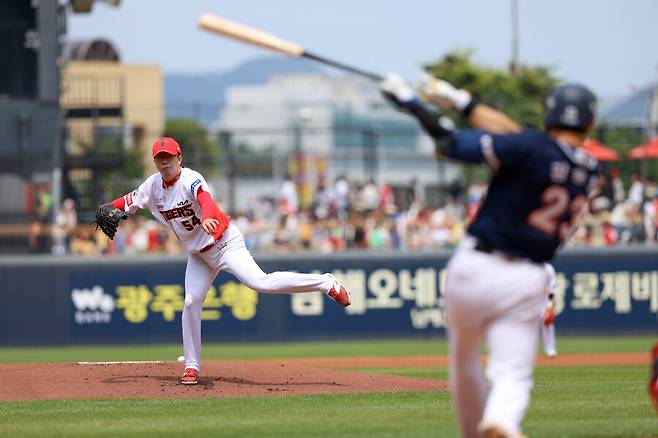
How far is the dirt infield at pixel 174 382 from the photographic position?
9.91 metres

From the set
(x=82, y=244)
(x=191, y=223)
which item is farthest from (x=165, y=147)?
(x=82, y=244)

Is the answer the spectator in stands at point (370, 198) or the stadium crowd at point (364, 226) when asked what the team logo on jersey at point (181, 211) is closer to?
the stadium crowd at point (364, 226)

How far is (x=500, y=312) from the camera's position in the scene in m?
5.58

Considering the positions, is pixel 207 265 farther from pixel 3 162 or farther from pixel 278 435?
pixel 3 162

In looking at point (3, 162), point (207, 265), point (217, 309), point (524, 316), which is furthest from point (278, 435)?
point (3, 162)

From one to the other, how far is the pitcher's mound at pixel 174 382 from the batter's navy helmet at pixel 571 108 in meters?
4.73

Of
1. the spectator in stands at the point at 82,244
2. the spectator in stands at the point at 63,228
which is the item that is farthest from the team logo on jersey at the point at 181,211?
the spectator in stands at the point at 82,244

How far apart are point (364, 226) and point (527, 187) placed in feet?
54.4

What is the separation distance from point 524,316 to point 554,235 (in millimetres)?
415

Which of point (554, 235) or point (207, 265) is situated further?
point (207, 265)

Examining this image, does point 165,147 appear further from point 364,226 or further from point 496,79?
point 496,79

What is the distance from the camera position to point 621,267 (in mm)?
21219

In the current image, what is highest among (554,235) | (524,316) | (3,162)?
(3,162)

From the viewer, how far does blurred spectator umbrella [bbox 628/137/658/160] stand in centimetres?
2138
